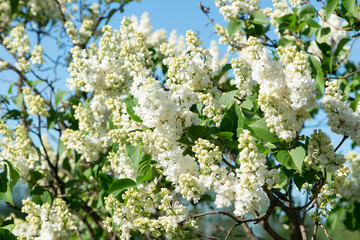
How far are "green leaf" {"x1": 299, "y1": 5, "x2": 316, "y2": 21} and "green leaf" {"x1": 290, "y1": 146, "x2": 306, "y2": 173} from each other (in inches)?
61.5

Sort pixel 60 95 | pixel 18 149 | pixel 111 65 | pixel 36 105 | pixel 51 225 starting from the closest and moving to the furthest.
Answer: pixel 51 225
pixel 111 65
pixel 18 149
pixel 36 105
pixel 60 95

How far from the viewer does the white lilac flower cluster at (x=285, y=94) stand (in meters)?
1.54

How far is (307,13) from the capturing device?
289cm

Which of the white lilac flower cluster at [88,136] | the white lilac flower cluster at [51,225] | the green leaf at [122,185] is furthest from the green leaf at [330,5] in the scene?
the white lilac flower cluster at [51,225]

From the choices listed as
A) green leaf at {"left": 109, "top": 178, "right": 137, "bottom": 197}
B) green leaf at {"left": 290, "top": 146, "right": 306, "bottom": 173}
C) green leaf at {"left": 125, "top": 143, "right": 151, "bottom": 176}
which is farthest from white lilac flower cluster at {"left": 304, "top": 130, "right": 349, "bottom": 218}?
green leaf at {"left": 109, "top": 178, "right": 137, "bottom": 197}

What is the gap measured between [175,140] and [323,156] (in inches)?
24.5

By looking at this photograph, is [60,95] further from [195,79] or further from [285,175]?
[285,175]

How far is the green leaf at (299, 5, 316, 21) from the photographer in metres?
2.87

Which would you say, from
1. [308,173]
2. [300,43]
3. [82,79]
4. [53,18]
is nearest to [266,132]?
[308,173]

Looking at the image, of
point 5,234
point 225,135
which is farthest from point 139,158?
point 5,234

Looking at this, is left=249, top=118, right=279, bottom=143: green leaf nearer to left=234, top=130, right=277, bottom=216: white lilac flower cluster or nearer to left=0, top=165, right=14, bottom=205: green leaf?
left=234, top=130, right=277, bottom=216: white lilac flower cluster

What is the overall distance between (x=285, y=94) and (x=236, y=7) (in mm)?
1558

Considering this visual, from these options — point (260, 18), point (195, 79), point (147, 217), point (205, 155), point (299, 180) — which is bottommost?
point (299, 180)

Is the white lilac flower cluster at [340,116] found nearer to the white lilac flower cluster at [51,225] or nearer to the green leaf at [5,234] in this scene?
the white lilac flower cluster at [51,225]
